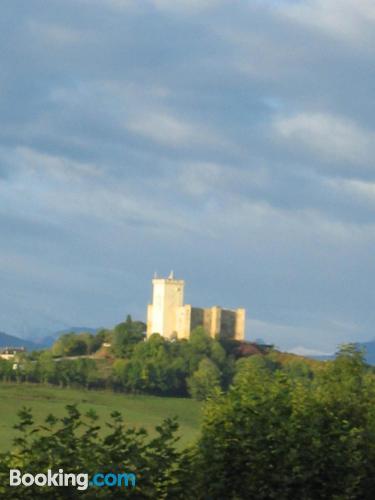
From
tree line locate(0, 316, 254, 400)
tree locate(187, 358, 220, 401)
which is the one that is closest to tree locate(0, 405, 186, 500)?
tree line locate(0, 316, 254, 400)

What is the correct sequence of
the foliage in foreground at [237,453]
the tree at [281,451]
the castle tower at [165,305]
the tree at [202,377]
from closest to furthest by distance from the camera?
the foliage in foreground at [237,453]
the tree at [281,451]
the tree at [202,377]
the castle tower at [165,305]

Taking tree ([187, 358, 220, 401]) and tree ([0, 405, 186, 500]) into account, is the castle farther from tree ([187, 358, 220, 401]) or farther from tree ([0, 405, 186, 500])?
tree ([0, 405, 186, 500])

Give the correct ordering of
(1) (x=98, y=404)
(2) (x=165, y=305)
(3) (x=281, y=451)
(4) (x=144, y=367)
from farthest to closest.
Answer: (2) (x=165, y=305) → (4) (x=144, y=367) → (1) (x=98, y=404) → (3) (x=281, y=451)

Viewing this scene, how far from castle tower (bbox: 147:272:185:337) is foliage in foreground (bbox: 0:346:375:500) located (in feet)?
425

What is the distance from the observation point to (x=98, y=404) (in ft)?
401

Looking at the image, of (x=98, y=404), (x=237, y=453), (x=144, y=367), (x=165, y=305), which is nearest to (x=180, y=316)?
(x=165, y=305)

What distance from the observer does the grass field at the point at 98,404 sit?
107 metres

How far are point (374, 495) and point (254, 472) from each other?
3.26 meters

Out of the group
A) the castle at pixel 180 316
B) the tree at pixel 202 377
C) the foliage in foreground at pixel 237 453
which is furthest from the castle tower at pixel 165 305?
the foliage in foreground at pixel 237 453

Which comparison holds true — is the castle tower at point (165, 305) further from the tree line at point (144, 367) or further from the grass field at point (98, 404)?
the grass field at point (98, 404)

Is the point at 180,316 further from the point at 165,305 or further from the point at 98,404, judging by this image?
the point at 98,404

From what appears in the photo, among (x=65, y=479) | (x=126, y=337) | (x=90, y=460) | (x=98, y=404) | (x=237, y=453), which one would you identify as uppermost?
(x=126, y=337)

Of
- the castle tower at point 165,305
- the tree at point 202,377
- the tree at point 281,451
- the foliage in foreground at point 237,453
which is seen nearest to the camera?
the foliage in foreground at point 237,453

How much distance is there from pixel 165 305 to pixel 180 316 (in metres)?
4.01
